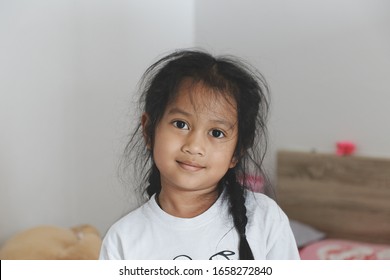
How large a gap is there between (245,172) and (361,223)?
3.60 feet

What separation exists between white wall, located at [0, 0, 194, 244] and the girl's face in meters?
0.61

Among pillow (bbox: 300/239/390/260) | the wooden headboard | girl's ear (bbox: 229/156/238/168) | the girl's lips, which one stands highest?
the girl's lips

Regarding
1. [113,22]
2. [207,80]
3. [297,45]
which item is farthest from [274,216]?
[297,45]

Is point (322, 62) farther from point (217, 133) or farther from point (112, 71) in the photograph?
point (217, 133)

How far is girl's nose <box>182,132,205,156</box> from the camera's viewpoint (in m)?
0.72

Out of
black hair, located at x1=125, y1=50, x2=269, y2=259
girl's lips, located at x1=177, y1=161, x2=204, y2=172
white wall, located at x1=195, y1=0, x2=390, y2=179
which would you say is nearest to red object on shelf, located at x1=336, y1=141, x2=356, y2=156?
white wall, located at x1=195, y1=0, x2=390, y2=179

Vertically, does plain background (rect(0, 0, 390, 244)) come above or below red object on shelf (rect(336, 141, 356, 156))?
above

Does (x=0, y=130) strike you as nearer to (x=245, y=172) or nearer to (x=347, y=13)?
(x=245, y=172)

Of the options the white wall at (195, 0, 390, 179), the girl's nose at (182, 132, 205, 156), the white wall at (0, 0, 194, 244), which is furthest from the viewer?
the white wall at (195, 0, 390, 179)

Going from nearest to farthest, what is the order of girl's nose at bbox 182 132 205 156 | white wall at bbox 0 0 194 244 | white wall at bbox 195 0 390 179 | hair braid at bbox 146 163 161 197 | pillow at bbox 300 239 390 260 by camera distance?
girl's nose at bbox 182 132 205 156 → hair braid at bbox 146 163 161 197 → white wall at bbox 0 0 194 244 → pillow at bbox 300 239 390 260 → white wall at bbox 195 0 390 179

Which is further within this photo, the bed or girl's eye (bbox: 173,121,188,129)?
the bed

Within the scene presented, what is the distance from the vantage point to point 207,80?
74cm

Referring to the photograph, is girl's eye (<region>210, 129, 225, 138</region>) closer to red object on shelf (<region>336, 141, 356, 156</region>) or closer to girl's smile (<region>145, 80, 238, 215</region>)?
girl's smile (<region>145, 80, 238, 215</region>)

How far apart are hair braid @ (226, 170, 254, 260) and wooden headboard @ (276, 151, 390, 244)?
106 centimetres
